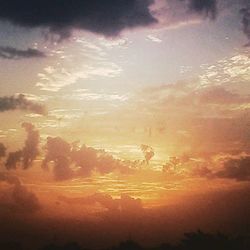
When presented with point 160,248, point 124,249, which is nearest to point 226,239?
point 160,248

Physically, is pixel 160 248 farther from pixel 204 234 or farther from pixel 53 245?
pixel 53 245

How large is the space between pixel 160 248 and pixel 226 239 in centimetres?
2413

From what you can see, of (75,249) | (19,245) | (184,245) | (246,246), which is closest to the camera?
(184,245)

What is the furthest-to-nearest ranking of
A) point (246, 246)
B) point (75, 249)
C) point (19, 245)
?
point (19, 245) < point (75, 249) < point (246, 246)

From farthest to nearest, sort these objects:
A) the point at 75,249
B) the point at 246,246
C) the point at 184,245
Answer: the point at 75,249
the point at 246,246
the point at 184,245

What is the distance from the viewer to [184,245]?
135125mm

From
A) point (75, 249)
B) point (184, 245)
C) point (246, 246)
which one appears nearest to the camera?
point (184, 245)

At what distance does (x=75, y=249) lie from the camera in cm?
15838

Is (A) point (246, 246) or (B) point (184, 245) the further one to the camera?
(A) point (246, 246)

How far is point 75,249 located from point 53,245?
8778 mm

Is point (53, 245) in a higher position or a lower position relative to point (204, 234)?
lower

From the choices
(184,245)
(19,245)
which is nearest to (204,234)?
(184,245)

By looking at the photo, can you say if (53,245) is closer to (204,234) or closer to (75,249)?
(75,249)

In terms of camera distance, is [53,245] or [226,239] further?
[53,245]
